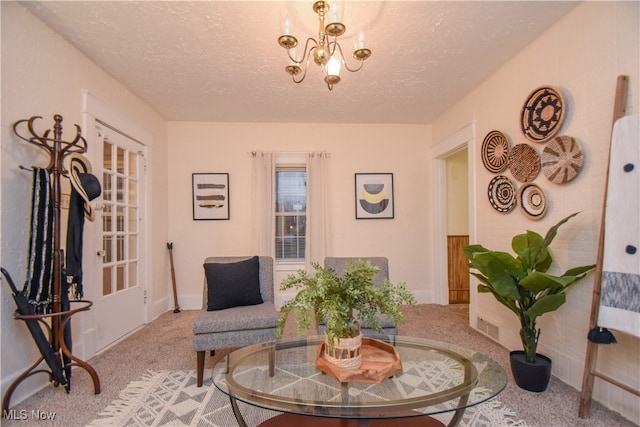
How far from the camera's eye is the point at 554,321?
239 cm

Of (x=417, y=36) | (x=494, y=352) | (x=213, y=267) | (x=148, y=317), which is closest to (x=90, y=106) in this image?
(x=213, y=267)

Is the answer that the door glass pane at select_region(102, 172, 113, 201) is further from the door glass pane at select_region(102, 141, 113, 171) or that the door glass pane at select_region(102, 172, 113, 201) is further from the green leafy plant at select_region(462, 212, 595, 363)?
the green leafy plant at select_region(462, 212, 595, 363)

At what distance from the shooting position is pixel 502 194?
2.99 meters

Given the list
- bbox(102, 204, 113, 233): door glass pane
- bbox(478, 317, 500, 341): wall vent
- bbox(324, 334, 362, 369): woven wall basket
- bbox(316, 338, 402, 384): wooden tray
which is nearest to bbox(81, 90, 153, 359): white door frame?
bbox(102, 204, 113, 233): door glass pane

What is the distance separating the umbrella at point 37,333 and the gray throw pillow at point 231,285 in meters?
0.98

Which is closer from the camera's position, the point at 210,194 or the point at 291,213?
the point at 210,194

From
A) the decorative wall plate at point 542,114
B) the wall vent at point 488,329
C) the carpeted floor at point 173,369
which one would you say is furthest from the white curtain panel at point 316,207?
the decorative wall plate at point 542,114

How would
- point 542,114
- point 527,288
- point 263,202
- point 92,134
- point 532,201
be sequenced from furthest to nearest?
1. point 263,202
2. point 92,134
3. point 532,201
4. point 542,114
5. point 527,288

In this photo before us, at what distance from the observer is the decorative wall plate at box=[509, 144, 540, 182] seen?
2.58m

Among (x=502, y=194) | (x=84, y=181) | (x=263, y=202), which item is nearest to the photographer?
(x=84, y=181)

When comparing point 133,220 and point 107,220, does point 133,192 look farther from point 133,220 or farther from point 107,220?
point 107,220

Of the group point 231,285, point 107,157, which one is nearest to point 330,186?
point 231,285

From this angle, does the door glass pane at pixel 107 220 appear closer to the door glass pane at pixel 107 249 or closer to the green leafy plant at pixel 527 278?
the door glass pane at pixel 107 249

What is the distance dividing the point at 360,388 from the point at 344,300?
396 millimetres
